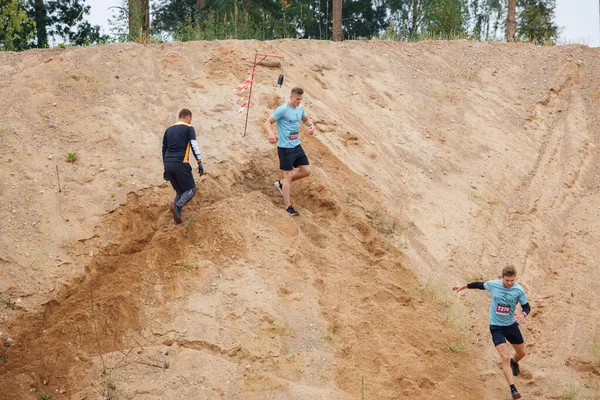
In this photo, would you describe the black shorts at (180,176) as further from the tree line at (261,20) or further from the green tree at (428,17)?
the green tree at (428,17)

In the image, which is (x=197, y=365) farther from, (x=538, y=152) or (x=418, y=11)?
(x=418, y=11)

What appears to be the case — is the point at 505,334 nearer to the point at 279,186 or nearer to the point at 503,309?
the point at 503,309

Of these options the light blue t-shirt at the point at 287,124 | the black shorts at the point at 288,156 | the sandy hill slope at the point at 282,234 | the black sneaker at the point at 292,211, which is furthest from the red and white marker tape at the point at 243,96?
the black sneaker at the point at 292,211

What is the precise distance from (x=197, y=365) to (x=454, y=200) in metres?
5.91

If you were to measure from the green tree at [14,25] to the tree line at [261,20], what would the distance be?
0.02m

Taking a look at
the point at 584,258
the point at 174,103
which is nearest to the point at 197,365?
the point at 174,103

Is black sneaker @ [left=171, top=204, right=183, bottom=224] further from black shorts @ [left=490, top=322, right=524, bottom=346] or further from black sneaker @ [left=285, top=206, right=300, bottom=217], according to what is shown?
black shorts @ [left=490, top=322, right=524, bottom=346]

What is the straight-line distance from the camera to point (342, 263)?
409 inches

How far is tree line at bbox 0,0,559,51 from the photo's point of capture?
17375 millimetres

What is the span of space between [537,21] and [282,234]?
60.4 ft

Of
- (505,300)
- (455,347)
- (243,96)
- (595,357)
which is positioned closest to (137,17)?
(243,96)

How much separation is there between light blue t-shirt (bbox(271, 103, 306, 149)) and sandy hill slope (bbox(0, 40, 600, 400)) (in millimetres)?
913

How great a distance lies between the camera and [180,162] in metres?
9.89

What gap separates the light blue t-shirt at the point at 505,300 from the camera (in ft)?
29.7
